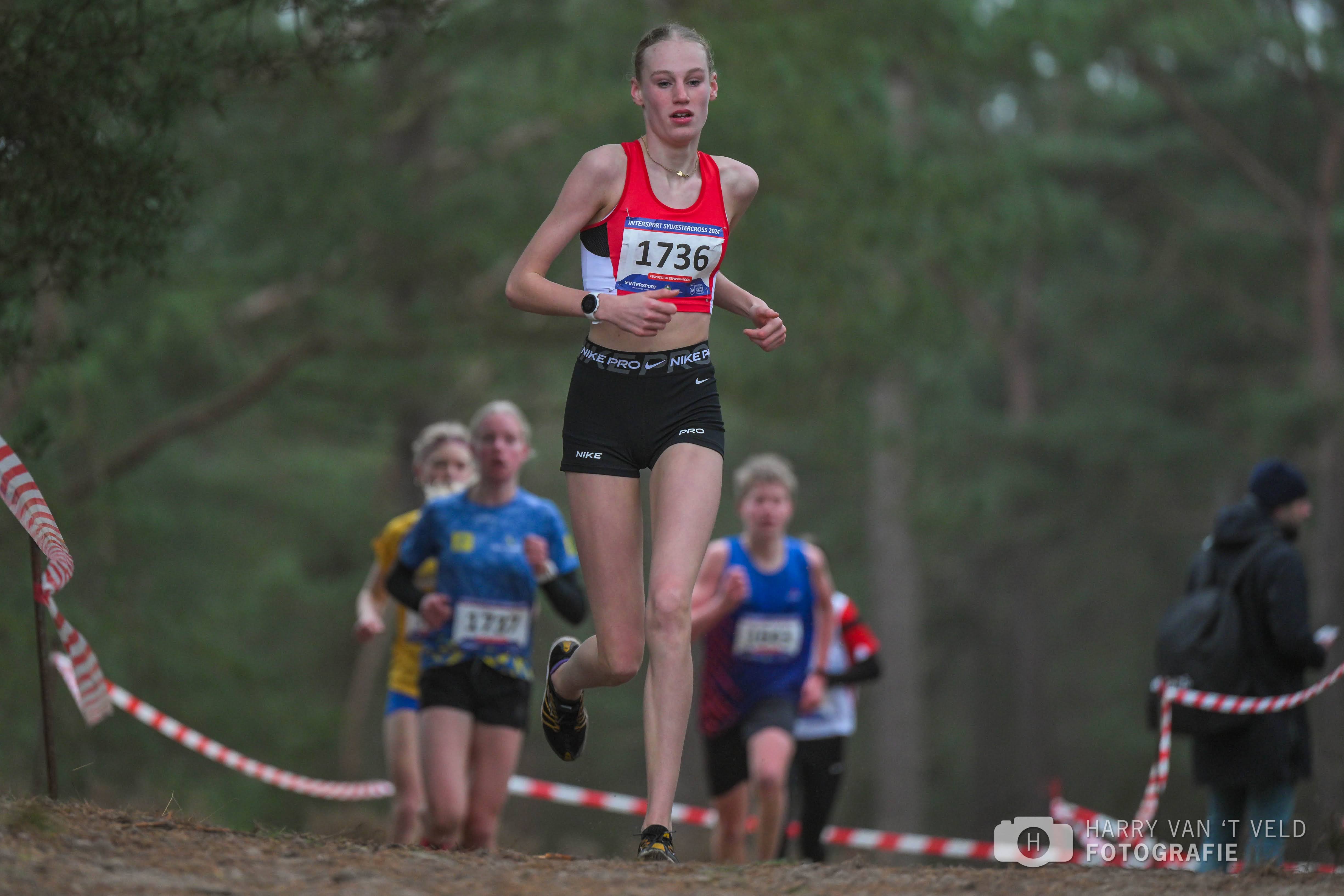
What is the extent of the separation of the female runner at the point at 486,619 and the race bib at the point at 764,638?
115cm

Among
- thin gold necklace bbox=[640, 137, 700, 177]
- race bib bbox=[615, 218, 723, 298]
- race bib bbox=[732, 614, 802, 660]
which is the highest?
thin gold necklace bbox=[640, 137, 700, 177]

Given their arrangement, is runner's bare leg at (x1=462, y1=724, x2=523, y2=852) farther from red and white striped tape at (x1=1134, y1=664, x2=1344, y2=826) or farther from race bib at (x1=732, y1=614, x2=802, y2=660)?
red and white striped tape at (x1=1134, y1=664, x2=1344, y2=826)

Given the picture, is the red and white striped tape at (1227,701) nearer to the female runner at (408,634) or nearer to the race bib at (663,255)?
the race bib at (663,255)

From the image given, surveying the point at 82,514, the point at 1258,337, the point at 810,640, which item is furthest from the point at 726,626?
the point at 1258,337

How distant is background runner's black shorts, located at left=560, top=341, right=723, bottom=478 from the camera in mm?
4762

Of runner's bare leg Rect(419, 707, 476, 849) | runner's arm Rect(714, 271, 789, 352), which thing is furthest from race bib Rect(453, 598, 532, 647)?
runner's arm Rect(714, 271, 789, 352)

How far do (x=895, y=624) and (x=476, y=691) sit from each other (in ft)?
60.4

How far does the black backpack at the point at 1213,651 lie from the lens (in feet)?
22.4

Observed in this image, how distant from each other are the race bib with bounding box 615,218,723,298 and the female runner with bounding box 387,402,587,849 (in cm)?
251

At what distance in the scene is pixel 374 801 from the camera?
20.0m

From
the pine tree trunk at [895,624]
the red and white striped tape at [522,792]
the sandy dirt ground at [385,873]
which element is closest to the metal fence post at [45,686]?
the sandy dirt ground at [385,873]

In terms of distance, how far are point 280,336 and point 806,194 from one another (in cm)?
598

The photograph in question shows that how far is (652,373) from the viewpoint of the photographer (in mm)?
4777

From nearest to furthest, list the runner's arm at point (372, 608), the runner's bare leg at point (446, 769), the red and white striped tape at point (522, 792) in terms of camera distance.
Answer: the runner's bare leg at point (446, 769) < the runner's arm at point (372, 608) < the red and white striped tape at point (522, 792)
